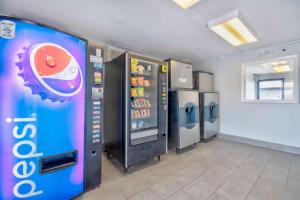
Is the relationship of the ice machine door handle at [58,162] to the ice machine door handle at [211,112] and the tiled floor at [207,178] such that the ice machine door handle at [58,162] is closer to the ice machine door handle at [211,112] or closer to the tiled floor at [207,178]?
the tiled floor at [207,178]

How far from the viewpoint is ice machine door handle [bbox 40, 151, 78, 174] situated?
1467mm

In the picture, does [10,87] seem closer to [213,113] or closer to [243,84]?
[213,113]

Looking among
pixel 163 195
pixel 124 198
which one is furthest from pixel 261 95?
pixel 124 198

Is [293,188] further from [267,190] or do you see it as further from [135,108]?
[135,108]

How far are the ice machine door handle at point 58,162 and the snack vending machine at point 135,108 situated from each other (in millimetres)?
779

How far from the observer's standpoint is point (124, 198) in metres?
1.75

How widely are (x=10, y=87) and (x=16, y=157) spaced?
0.64 metres

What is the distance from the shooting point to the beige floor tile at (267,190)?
71.1 inches

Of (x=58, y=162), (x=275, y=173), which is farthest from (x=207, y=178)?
(x=58, y=162)

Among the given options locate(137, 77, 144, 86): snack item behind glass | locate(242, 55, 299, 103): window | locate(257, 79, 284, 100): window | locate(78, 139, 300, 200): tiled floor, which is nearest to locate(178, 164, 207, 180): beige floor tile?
locate(78, 139, 300, 200): tiled floor

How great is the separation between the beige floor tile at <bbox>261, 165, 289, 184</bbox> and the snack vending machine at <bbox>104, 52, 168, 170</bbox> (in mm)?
1721

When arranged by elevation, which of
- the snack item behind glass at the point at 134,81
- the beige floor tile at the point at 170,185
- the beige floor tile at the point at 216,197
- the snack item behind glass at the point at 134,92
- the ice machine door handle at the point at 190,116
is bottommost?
the beige floor tile at the point at 216,197

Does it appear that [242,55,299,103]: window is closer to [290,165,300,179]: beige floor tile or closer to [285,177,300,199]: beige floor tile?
[290,165,300,179]: beige floor tile

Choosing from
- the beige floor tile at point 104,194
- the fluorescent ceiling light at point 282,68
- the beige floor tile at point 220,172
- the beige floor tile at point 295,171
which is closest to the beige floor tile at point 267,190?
the beige floor tile at point 220,172
